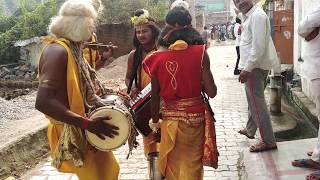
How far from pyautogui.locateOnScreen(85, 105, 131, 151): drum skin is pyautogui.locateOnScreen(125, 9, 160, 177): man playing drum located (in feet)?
3.56

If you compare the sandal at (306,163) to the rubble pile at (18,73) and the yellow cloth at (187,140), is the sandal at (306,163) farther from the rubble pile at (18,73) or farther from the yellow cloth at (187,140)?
the rubble pile at (18,73)

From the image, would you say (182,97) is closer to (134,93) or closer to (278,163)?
(134,93)

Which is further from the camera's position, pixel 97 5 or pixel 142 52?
pixel 142 52

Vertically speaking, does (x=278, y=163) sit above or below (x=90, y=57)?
below

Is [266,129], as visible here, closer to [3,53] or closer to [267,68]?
[267,68]

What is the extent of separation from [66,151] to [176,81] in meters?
1.04

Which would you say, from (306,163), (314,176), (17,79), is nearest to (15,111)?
(306,163)

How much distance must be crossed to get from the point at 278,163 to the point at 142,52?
1.90 m

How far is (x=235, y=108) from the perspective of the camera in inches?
340

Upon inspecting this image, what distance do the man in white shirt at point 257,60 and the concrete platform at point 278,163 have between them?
0.13 meters

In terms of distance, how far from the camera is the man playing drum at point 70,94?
9.58 ft

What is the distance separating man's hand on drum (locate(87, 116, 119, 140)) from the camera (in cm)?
298

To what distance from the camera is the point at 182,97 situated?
11.5ft

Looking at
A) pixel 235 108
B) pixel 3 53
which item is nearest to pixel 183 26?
pixel 235 108
